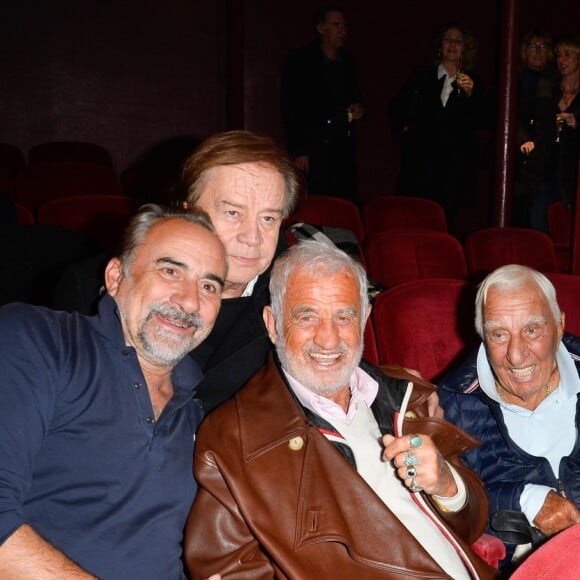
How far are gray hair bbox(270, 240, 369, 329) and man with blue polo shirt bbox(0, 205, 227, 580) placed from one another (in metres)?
0.18

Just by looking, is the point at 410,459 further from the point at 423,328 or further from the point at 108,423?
the point at 423,328

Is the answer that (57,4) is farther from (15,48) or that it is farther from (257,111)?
(257,111)

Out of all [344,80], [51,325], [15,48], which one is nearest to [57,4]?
[15,48]

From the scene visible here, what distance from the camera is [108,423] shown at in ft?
5.68

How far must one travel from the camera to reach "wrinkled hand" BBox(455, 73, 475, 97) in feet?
19.1

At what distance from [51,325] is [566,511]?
1.32m

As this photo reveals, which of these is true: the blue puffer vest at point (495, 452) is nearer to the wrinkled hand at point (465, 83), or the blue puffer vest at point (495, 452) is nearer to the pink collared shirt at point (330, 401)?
the pink collared shirt at point (330, 401)

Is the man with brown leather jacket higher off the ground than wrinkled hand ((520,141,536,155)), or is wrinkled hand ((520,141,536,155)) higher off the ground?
wrinkled hand ((520,141,536,155))

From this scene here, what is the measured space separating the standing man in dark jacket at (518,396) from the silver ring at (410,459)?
1.52 ft

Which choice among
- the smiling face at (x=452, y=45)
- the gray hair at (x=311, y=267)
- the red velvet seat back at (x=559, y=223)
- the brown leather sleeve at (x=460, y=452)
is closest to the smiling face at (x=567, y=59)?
the smiling face at (x=452, y=45)

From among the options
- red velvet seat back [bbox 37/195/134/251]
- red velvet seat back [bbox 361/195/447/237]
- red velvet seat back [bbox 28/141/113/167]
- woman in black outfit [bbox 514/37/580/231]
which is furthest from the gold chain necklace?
red velvet seat back [bbox 28/141/113/167]

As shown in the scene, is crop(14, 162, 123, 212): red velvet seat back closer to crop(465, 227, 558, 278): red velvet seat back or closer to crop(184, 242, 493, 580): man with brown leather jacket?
crop(465, 227, 558, 278): red velvet seat back

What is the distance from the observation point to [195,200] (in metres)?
2.32

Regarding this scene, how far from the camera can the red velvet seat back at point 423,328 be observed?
8.97 feet
